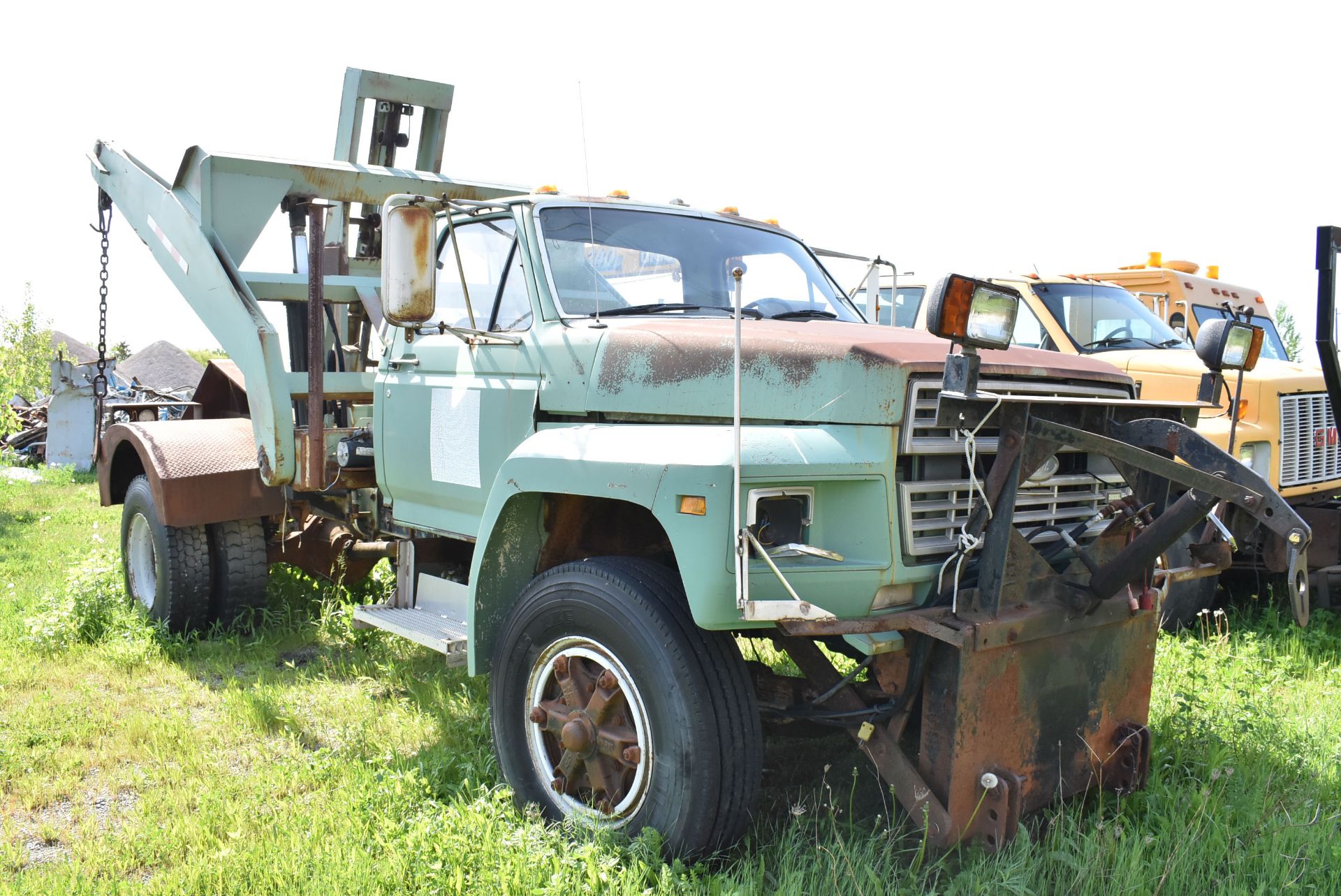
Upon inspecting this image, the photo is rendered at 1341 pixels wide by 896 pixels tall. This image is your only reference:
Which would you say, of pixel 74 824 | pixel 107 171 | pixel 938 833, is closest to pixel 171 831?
pixel 74 824

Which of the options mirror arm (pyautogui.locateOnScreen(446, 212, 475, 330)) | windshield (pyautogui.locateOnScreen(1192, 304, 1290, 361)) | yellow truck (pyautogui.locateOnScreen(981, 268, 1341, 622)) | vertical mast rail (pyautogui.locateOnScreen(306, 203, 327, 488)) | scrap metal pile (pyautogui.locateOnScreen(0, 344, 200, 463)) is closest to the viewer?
mirror arm (pyautogui.locateOnScreen(446, 212, 475, 330))

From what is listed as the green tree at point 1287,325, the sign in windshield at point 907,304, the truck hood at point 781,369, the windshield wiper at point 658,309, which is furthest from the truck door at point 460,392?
the green tree at point 1287,325

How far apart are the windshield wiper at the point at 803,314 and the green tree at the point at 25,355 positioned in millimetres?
22095

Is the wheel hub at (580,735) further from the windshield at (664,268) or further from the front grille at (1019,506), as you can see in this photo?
the windshield at (664,268)

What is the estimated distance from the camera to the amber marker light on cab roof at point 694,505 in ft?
9.81

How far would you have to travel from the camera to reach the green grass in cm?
324

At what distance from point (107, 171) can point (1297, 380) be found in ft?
23.7

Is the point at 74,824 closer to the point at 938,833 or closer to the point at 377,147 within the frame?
the point at 938,833

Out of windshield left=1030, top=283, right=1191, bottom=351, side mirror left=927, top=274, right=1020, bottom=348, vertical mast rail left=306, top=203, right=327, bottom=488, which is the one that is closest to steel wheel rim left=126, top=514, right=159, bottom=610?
vertical mast rail left=306, top=203, right=327, bottom=488

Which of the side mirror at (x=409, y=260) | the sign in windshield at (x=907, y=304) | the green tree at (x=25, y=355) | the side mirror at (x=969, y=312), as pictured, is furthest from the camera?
the green tree at (x=25, y=355)

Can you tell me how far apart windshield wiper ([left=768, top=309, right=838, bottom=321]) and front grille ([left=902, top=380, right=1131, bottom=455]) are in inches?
41.6

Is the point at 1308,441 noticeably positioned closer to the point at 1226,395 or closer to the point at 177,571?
the point at 1226,395

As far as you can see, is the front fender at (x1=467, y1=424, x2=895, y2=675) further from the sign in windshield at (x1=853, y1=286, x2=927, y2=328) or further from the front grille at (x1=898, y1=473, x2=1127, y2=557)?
the sign in windshield at (x1=853, y1=286, x2=927, y2=328)

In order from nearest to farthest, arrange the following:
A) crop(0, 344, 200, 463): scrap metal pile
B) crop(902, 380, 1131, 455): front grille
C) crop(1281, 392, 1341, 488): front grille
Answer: crop(902, 380, 1131, 455): front grille
crop(1281, 392, 1341, 488): front grille
crop(0, 344, 200, 463): scrap metal pile
